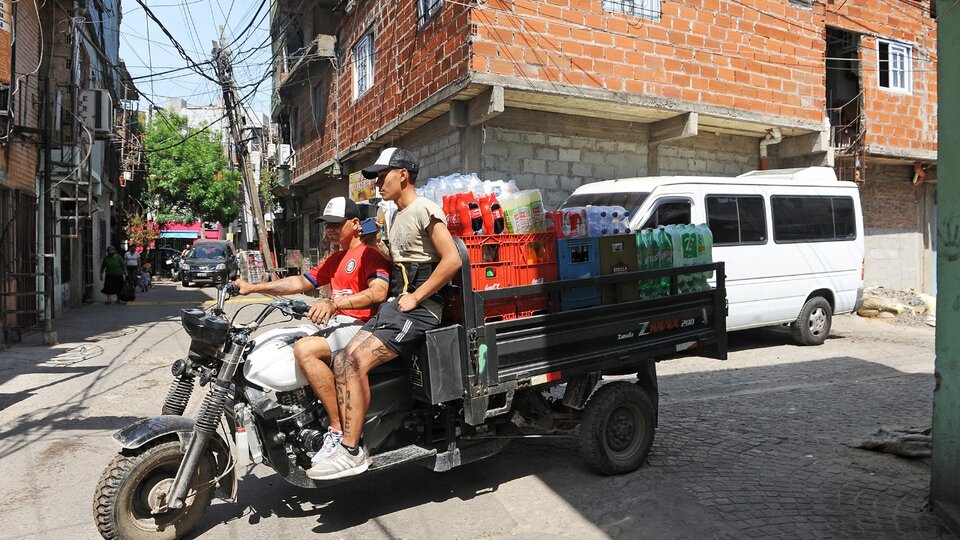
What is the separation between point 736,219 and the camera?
8.84 metres

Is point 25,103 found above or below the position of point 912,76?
below

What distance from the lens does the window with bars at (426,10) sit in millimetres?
10842

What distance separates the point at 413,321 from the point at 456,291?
34 cm

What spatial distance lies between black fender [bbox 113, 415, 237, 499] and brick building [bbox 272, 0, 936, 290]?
6.98 metres

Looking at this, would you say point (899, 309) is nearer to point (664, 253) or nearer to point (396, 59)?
point (664, 253)

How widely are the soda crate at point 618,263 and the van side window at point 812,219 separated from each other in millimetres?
5477

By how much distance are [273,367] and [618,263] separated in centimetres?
242

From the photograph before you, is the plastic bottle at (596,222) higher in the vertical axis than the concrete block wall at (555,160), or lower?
lower

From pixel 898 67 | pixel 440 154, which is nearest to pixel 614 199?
pixel 440 154

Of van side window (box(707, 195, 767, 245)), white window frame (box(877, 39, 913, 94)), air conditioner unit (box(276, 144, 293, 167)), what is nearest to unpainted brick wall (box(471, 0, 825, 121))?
van side window (box(707, 195, 767, 245))

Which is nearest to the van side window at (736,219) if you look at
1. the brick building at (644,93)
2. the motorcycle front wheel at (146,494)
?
the brick building at (644,93)

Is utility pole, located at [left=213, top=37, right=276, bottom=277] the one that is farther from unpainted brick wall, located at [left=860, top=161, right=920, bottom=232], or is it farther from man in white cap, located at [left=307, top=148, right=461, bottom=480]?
unpainted brick wall, located at [left=860, top=161, right=920, bottom=232]

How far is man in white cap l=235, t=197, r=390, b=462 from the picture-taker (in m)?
3.56

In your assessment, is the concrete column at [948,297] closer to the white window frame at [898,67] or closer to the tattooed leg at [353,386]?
the tattooed leg at [353,386]
